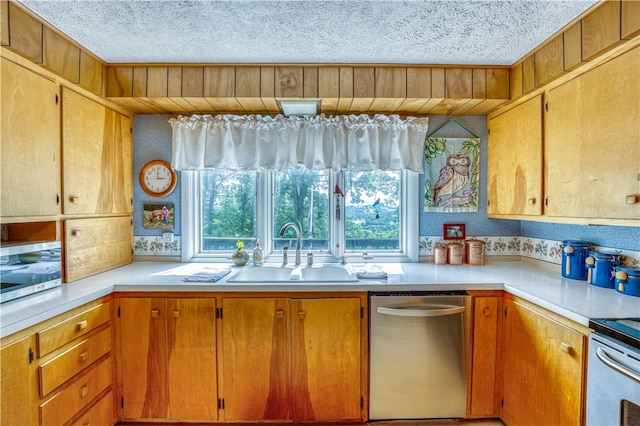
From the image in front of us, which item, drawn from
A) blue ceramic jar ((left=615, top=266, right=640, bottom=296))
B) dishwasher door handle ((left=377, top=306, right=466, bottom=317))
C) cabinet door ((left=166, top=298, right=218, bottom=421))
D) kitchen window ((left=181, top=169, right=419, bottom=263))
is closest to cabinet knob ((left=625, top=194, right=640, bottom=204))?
blue ceramic jar ((left=615, top=266, right=640, bottom=296))

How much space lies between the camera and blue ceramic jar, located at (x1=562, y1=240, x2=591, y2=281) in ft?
6.52

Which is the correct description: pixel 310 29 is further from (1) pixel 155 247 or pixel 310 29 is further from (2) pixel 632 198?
(1) pixel 155 247

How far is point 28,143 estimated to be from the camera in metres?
1.65

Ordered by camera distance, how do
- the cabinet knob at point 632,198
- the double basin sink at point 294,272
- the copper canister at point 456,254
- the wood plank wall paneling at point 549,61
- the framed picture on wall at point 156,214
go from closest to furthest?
the cabinet knob at point 632,198, the wood plank wall paneling at point 549,61, the double basin sink at point 294,272, the copper canister at point 456,254, the framed picture on wall at point 156,214

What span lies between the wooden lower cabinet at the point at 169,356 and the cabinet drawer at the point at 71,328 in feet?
0.39

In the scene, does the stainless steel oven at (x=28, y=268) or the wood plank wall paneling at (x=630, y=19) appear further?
the stainless steel oven at (x=28, y=268)

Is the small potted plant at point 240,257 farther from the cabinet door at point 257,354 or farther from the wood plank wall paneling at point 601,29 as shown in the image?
the wood plank wall paneling at point 601,29

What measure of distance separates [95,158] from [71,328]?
1107mm

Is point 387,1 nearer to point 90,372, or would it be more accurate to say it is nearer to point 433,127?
point 433,127

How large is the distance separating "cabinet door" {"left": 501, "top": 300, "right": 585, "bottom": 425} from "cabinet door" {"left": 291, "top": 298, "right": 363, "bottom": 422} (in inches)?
34.5

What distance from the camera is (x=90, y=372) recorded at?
A: 1.75 metres

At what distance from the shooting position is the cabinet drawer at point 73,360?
58.2 inches

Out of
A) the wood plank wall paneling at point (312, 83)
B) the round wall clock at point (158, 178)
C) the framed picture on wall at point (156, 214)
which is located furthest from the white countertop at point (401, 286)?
the wood plank wall paneling at point (312, 83)

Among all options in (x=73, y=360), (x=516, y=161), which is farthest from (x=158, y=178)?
(x=516, y=161)
